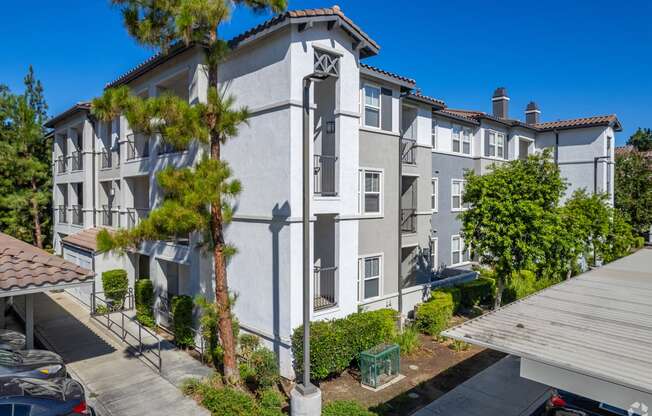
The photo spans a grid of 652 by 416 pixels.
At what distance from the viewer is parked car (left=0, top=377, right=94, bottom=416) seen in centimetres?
729

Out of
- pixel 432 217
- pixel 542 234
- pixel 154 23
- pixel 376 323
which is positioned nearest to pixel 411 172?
pixel 432 217

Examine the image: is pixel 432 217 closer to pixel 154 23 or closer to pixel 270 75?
pixel 270 75

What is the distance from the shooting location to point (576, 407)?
25.5 ft

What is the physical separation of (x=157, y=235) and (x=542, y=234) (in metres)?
13.7

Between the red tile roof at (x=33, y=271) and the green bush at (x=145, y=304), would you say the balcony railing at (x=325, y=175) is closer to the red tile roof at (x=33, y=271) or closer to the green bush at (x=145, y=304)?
the red tile roof at (x=33, y=271)

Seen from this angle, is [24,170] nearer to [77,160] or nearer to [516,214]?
[77,160]

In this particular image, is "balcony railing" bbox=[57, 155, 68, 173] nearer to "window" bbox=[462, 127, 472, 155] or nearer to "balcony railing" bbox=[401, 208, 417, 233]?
"balcony railing" bbox=[401, 208, 417, 233]

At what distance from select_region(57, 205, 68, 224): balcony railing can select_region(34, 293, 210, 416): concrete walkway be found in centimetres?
958

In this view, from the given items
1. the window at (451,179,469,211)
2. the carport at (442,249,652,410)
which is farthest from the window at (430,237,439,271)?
the carport at (442,249,652,410)

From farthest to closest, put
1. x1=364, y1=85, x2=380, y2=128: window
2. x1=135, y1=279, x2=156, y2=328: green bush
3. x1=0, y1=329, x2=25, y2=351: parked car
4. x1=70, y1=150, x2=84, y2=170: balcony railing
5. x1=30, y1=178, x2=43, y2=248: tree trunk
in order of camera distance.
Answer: x1=30, y1=178, x2=43, y2=248: tree trunk → x1=70, y1=150, x2=84, y2=170: balcony railing → x1=135, y1=279, x2=156, y2=328: green bush → x1=364, y1=85, x2=380, y2=128: window → x1=0, y1=329, x2=25, y2=351: parked car

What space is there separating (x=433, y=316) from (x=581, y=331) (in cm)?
838

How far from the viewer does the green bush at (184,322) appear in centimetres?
1385

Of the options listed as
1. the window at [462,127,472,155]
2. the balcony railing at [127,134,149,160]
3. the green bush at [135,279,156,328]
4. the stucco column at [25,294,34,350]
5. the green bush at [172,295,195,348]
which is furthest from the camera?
the window at [462,127,472,155]

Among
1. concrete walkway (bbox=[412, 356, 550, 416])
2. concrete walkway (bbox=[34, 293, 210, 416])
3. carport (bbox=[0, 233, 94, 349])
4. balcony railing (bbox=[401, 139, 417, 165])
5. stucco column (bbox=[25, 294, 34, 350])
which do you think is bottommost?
concrete walkway (bbox=[412, 356, 550, 416])
